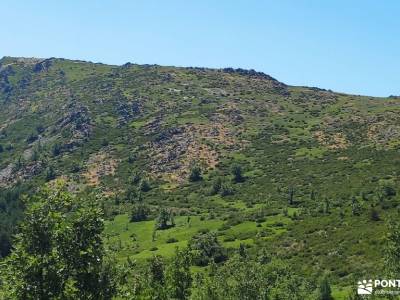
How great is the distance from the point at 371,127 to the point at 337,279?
106175 mm

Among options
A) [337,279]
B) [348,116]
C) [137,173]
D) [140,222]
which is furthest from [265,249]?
[348,116]

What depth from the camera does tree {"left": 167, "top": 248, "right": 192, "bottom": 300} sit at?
43688 millimetres

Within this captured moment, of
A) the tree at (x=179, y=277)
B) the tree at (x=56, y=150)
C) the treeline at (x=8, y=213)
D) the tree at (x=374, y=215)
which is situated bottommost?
the treeline at (x=8, y=213)

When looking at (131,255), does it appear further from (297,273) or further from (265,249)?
(297,273)

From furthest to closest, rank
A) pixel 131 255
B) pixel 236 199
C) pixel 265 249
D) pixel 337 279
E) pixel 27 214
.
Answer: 1. pixel 236 199
2. pixel 131 255
3. pixel 265 249
4. pixel 337 279
5. pixel 27 214

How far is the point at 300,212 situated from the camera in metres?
119

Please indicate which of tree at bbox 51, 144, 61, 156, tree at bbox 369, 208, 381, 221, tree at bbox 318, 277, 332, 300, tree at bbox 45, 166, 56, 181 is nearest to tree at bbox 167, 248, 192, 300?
tree at bbox 318, 277, 332, 300

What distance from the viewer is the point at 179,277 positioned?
4422cm

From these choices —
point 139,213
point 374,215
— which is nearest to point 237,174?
point 139,213

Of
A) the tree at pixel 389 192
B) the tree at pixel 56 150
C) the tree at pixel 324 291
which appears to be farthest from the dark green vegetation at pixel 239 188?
the tree at pixel 56 150

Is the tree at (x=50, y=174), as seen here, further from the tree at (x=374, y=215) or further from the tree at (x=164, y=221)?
the tree at (x=374, y=215)

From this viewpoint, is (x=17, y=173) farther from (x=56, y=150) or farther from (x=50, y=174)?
(x=50, y=174)

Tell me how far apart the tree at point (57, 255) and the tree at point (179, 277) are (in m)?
18.0

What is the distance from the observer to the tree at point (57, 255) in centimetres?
2427
